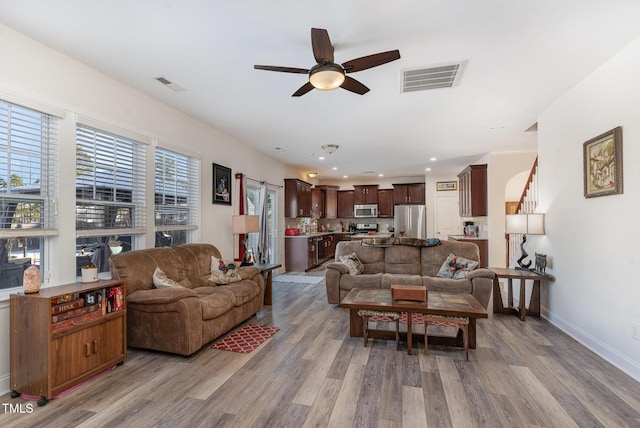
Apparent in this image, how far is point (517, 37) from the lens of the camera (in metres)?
2.42

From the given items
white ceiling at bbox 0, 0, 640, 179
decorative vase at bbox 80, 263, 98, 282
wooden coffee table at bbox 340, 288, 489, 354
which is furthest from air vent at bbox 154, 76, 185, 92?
wooden coffee table at bbox 340, 288, 489, 354

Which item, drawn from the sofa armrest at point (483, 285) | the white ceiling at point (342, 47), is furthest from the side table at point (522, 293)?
the white ceiling at point (342, 47)

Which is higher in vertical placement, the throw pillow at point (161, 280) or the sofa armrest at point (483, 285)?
the throw pillow at point (161, 280)

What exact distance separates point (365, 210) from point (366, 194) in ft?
1.70

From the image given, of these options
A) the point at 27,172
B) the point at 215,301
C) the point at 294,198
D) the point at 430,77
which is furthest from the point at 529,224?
the point at 27,172

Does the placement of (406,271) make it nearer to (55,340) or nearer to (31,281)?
(55,340)

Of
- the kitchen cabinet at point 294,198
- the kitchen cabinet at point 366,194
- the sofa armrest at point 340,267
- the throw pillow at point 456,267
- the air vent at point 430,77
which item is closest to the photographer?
the air vent at point 430,77

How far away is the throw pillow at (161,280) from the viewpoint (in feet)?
10.4

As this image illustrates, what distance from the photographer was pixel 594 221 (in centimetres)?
302

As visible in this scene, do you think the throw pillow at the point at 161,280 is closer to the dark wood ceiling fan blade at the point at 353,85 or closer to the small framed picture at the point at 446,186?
the dark wood ceiling fan blade at the point at 353,85

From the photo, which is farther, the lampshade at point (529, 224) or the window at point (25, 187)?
the lampshade at point (529, 224)

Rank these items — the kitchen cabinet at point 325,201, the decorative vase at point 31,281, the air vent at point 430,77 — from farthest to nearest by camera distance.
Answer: the kitchen cabinet at point 325,201 → the air vent at point 430,77 → the decorative vase at point 31,281

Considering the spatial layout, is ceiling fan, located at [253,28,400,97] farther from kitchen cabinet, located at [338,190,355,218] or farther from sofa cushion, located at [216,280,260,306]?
kitchen cabinet, located at [338,190,355,218]

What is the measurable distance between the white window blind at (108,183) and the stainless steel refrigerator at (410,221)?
7329mm
